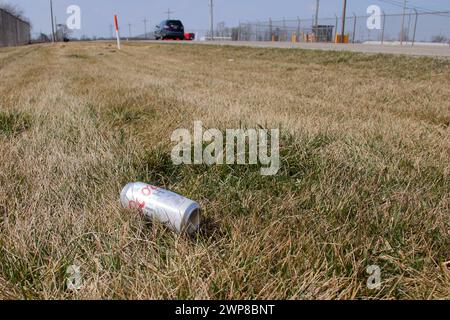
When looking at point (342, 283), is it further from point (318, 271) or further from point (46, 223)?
point (46, 223)

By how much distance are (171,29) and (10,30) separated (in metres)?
13.9

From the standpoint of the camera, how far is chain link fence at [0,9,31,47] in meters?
27.7

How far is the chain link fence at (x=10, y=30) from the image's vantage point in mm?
27688

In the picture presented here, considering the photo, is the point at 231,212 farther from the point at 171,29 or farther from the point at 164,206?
the point at 171,29

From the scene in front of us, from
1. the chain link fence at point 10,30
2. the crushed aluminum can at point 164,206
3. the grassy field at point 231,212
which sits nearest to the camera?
the grassy field at point 231,212

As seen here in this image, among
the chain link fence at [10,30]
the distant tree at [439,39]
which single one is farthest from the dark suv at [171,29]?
the distant tree at [439,39]

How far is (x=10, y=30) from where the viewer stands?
3131 centimetres

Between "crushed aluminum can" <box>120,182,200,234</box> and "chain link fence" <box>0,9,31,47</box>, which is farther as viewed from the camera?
"chain link fence" <box>0,9,31,47</box>

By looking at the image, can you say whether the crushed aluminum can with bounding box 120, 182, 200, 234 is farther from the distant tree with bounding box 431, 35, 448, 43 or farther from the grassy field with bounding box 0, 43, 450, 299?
the distant tree with bounding box 431, 35, 448, 43

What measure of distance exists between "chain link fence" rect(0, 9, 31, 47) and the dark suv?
43.4 ft

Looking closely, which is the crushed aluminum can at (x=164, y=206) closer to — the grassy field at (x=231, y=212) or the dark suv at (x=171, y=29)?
the grassy field at (x=231, y=212)

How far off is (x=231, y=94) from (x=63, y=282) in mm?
4401

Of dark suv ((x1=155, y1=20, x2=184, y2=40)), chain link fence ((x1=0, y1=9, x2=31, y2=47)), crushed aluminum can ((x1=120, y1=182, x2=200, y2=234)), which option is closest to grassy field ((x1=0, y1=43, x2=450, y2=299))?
crushed aluminum can ((x1=120, y1=182, x2=200, y2=234))

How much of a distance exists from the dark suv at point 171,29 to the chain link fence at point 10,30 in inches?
520
